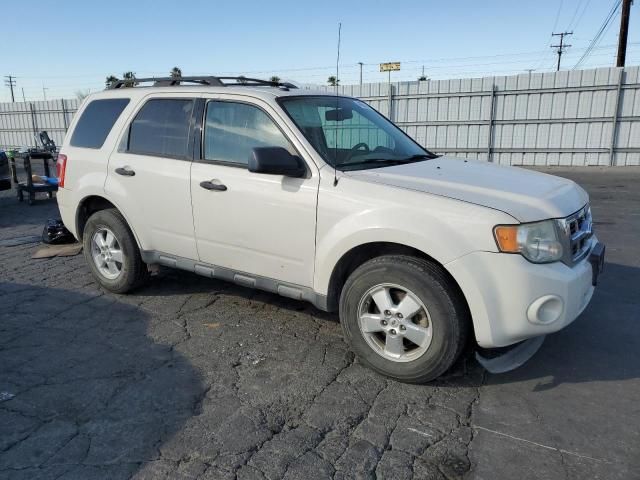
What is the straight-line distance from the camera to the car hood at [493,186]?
3.09 metres

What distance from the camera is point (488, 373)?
11.7 feet

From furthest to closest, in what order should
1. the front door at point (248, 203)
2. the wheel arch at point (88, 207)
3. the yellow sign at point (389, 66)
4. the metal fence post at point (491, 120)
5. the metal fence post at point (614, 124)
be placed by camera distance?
the yellow sign at point (389, 66) → the metal fence post at point (491, 120) → the metal fence post at point (614, 124) → the wheel arch at point (88, 207) → the front door at point (248, 203)

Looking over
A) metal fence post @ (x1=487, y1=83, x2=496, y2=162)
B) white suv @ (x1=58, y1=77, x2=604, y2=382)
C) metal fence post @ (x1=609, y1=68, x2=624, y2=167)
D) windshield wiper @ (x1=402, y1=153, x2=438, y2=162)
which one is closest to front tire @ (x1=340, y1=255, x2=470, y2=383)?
white suv @ (x1=58, y1=77, x2=604, y2=382)

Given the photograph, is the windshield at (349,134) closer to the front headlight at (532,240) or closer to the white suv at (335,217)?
the white suv at (335,217)

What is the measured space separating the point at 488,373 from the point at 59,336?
3332 mm

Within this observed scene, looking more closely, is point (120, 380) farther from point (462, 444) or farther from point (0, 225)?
point (0, 225)

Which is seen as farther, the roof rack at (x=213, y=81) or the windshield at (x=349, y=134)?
the roof rack at (x=213, y=81)

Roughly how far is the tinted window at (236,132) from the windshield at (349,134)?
20 cm

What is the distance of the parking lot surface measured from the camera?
2637 mm

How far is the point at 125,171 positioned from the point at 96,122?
0.84 m

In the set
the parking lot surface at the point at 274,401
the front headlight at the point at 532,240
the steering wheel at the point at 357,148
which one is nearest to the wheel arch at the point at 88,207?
the parking lot surface at the point at 274,401

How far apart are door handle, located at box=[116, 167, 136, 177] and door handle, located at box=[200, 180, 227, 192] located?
35.3 inches

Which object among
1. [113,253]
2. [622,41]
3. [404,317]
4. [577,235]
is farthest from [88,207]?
[622,41]

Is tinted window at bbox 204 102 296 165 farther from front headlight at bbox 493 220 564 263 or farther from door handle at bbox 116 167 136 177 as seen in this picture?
front headlight at bbox 493 220 564 263
